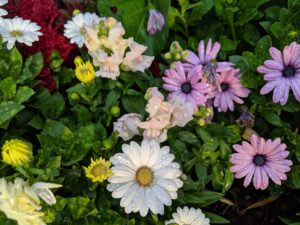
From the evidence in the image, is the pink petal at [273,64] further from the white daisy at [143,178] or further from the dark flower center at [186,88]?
the white daisy at [143,178]

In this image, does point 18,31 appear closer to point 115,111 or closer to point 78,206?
point 115,111

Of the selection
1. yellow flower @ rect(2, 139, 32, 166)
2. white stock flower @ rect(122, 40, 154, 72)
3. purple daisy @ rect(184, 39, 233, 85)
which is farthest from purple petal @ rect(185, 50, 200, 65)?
yellow flower @ rect(2, 139, 32, 166)

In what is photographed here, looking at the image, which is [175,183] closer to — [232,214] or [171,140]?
[171,140]

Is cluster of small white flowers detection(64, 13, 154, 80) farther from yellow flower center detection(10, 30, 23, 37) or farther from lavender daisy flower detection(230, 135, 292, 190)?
lavender daisy flower detection(230, 135, 292, 190)

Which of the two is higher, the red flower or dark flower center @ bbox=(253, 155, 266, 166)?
the red flower

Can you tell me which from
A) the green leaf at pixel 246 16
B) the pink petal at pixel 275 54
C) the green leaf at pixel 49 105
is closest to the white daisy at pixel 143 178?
the green leaf at pixel 49 105

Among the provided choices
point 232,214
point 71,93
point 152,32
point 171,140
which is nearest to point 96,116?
point 71,93
